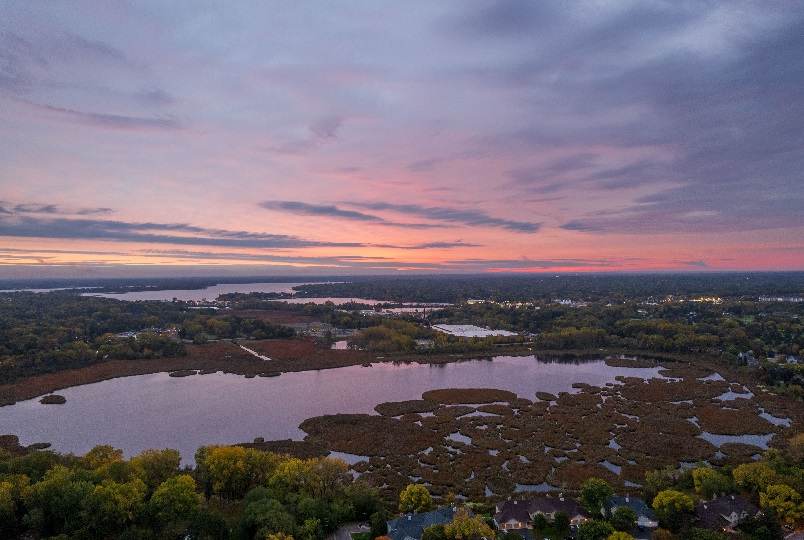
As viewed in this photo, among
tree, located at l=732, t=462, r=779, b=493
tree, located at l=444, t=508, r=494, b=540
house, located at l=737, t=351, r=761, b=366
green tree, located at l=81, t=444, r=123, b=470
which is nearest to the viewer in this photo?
tree, located at l=444, t=508, r=494, b=540

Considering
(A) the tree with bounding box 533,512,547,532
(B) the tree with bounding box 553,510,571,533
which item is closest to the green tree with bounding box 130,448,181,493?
(A) the tree with bounding box 533,512,547,532

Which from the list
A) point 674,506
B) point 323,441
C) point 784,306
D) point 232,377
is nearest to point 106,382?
point 232,377

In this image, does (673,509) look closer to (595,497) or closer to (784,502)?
(595,497)

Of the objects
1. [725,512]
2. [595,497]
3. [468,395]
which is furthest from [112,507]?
[468,395]

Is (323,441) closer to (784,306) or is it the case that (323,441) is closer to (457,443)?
(457,443)

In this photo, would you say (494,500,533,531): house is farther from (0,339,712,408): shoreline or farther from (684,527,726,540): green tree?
(0,339,712,408): shoreline
